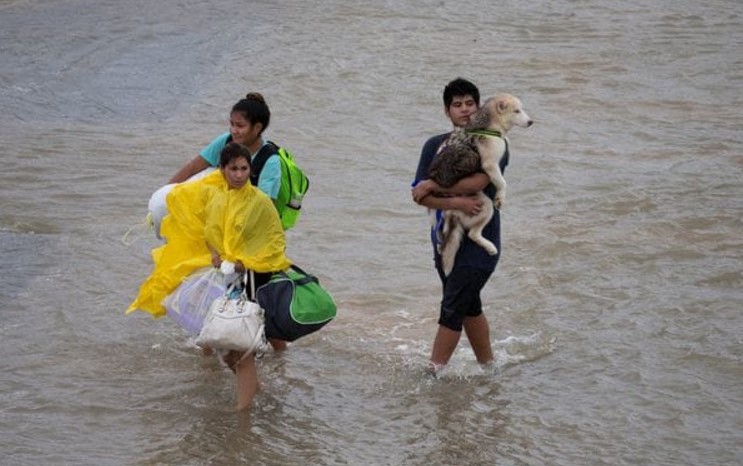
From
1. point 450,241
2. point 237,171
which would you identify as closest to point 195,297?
point 237,171

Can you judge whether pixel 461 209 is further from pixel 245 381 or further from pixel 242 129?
pixel 245 381

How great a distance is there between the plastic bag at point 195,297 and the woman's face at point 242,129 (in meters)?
0.72

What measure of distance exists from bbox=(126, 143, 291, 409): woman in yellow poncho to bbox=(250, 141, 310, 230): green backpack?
0.95 ft

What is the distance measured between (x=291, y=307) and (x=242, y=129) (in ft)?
3.31

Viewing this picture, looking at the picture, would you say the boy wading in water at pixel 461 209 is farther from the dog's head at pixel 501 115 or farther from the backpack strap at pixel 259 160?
the backpack strap at pixel 259 160

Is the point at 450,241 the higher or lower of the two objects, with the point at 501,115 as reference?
lower

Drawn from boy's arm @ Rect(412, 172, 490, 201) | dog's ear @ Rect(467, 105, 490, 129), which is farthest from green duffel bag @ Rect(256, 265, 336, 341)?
dog's ear @ Rect(467, 105, 490, 129)

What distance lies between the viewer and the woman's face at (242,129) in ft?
21.9

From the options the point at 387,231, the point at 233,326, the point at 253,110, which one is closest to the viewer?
the point at 233,326

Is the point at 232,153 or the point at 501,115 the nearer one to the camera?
the point at 232,153

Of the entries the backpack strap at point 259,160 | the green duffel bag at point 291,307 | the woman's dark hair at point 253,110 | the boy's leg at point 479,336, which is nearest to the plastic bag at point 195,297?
the green duffel bag at point 291,307

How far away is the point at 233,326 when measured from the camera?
6207mm

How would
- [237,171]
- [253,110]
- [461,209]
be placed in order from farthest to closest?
1. [253,110]
2. [461,209]
3. [237,171]

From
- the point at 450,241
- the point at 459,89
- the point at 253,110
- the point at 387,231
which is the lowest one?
the point at 387,231
